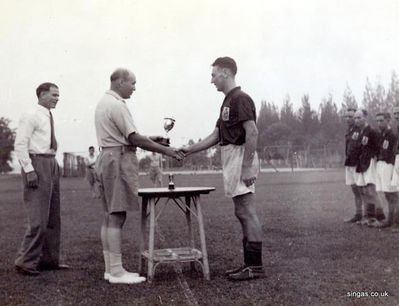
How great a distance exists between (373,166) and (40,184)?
5.20 m

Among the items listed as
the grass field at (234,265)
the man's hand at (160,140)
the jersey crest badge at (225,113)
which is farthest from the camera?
the man's hand at (160,140)

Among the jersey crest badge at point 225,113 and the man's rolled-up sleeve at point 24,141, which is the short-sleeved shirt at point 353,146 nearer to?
the jersey crest badge at point 225,113

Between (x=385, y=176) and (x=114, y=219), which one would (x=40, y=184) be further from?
(x=385, y=176)

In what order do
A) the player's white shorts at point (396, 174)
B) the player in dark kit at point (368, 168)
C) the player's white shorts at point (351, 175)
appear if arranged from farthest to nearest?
1. the player's white shorts at point (351, 175)
2. the player in dark kit at point (368, 168)
3. the player's white shorts at point (396, 174)

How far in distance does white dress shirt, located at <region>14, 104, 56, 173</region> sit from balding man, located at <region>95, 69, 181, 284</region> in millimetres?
819

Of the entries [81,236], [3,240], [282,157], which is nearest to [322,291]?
[81,236]

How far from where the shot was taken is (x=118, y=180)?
4387mm

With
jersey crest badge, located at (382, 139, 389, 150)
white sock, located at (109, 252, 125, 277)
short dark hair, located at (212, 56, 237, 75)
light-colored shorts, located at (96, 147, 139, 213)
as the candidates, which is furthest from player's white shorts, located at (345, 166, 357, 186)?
white sock, located at (109, 252, 125, 277)

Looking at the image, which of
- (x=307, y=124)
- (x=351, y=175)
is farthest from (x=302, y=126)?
(x=351, y=175)

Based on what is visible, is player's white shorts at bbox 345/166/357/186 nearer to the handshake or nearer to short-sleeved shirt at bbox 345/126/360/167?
short-sleeved shirt at bbox 345/126/360/167

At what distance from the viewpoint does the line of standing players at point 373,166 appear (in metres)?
7.37

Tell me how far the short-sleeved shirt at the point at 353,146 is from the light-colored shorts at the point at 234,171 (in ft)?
12.9

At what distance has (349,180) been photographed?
8.30 meters

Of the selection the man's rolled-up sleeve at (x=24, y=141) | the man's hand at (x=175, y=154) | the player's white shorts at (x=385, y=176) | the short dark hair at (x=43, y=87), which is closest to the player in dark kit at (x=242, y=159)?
the man's hand at (x=175, y=154)
